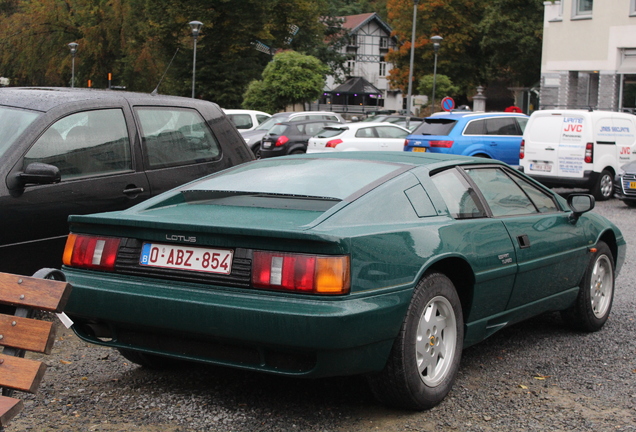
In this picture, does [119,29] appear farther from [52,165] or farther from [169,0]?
[52,165]

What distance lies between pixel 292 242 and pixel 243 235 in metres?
0.26

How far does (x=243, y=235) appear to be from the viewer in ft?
13.5

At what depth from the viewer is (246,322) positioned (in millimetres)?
4008

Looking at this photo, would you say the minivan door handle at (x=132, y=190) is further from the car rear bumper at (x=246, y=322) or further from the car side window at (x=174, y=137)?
the car rear bumper at (x=246, y=322)

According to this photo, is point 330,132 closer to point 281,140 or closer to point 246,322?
point 281,140

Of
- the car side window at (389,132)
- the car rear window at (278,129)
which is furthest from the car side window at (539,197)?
the car rear window at (278,129)

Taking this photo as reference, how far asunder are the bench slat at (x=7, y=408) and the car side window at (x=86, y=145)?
10.8 ft

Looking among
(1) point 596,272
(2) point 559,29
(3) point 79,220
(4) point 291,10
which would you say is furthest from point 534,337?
(4) point 291,10

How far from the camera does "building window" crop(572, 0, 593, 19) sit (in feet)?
124

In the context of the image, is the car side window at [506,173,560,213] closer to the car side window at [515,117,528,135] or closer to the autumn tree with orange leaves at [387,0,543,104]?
the car side window at [515,117,528,135]

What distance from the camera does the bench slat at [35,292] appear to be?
303 cm

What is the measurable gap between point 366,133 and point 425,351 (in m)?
19.7

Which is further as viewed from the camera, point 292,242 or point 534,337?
point 534,337

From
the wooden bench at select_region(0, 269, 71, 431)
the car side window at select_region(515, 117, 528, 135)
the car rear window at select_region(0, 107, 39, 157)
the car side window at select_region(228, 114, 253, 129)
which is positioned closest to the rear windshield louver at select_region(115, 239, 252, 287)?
the wooden bench at select_region(0, 269, 71, 431)
